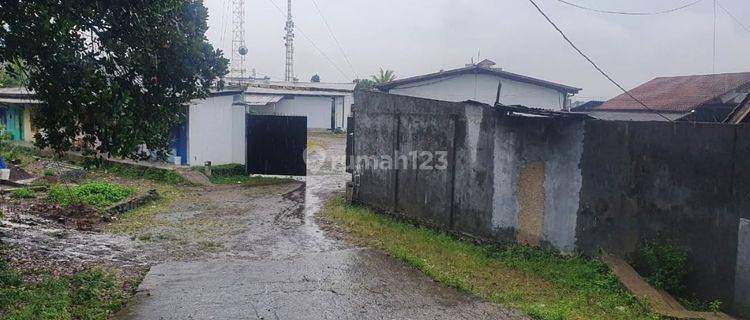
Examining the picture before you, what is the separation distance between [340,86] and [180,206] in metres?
28.6

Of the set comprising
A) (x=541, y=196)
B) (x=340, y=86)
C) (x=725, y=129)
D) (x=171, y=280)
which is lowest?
(x=171, y=280)

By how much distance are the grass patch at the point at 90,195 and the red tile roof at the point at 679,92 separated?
17.2 metres

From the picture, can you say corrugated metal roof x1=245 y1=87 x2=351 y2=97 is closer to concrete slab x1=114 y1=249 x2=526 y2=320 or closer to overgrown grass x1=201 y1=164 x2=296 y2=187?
overgrown grass x1=201 y1=164 x2=296 y2=187

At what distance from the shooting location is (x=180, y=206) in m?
13.6

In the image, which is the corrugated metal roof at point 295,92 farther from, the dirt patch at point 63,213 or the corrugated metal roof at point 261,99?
the dirt patch at point 63,213

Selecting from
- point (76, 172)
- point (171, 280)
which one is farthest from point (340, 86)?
point (171, 280)

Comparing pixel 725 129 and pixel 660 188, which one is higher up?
pixel 725 129

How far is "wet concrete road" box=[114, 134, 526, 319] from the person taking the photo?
20.8 feet

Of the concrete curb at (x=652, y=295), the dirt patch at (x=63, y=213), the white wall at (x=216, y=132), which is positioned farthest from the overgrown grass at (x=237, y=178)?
the concrete curb at (x=652, y=295)

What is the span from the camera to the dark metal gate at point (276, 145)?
742 inches

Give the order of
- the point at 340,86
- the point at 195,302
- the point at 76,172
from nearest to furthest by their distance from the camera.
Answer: the point at 195,302 → the point at 76,172 → the point at 340,86

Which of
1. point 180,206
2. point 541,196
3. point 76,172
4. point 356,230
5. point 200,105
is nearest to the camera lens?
point 541,196

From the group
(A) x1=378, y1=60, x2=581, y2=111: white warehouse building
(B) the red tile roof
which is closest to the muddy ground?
(A) x1=378, y1=60, x2=581, y2=111: white warehouse building

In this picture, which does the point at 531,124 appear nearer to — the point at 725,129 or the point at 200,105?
the point at 725,129
